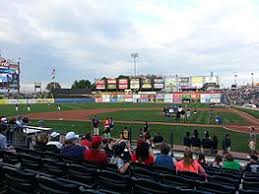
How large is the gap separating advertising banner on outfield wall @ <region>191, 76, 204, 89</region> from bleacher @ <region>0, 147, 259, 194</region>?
11918 cm

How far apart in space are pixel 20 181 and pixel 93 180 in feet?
4.21

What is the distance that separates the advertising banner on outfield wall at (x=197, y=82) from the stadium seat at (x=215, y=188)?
121385 mm

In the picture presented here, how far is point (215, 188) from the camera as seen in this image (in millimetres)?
6180

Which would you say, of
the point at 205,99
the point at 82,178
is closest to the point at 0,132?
the point at 82,178

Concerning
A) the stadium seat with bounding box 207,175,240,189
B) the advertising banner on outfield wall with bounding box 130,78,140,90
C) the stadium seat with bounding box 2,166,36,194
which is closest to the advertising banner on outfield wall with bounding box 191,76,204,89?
the advertising banner on outfield wall with bounding box 130,78,140,90

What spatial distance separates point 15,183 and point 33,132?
1171 cm

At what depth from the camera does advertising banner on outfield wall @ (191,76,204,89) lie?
126000 millimetres

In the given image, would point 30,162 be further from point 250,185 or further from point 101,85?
point 101,85

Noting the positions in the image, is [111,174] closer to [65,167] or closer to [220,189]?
[65,167]

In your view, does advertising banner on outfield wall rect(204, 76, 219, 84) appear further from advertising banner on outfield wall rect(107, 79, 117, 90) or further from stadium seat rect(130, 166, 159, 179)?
stadium seat rect(130, 166, 159, 179)

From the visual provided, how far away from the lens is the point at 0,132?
33.1ft

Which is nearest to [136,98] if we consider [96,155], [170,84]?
[170,84]

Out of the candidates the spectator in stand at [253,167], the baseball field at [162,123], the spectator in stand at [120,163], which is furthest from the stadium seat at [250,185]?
the baseball field at [162,123]

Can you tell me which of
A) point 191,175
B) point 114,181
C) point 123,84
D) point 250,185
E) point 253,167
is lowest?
point 253,167
